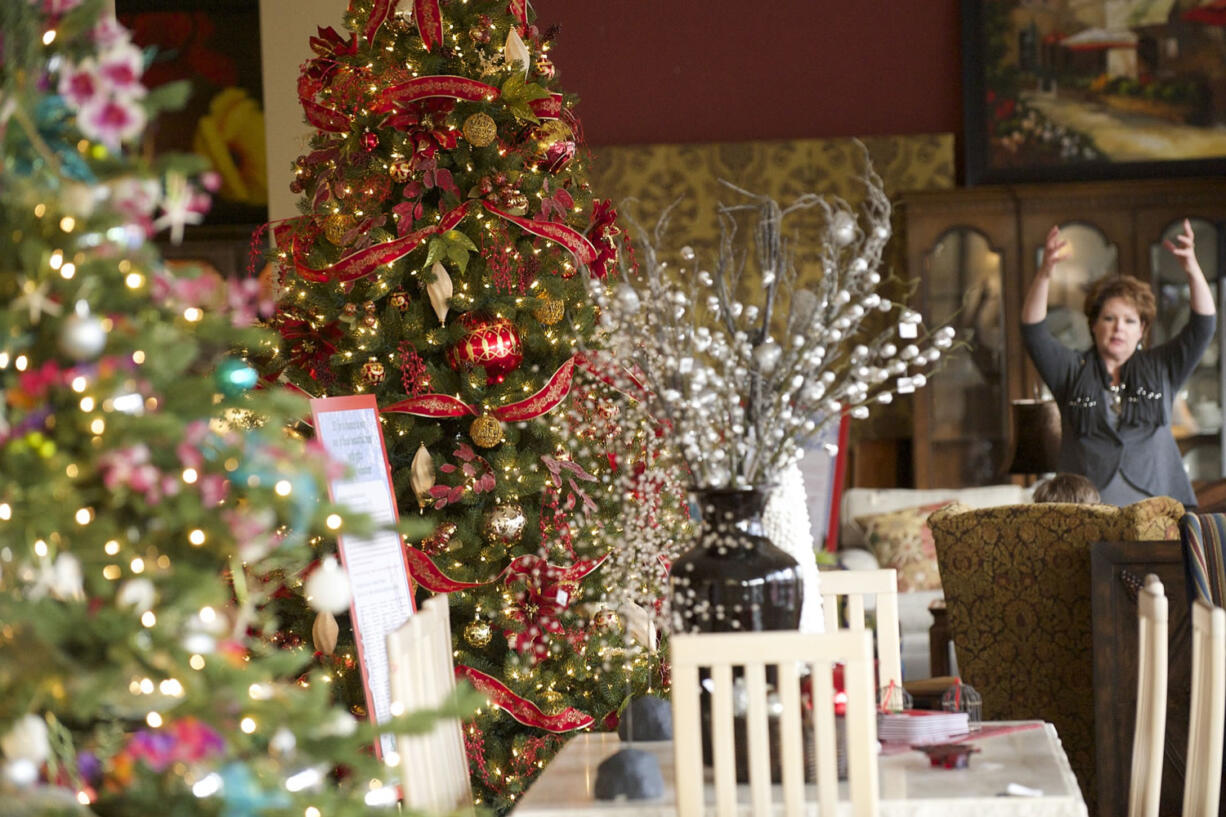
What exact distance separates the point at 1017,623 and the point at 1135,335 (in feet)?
4.37

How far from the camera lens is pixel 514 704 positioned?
3.12 m

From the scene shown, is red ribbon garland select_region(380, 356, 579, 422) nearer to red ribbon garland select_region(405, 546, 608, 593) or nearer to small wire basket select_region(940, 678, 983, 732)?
red ribbon garland select_region(405, 546, 608, 593)

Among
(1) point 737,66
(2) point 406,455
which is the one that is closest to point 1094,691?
(2) point 406,455

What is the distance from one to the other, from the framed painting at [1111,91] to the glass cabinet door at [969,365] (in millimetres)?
522

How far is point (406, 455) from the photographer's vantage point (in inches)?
126

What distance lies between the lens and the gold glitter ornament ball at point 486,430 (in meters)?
3.11

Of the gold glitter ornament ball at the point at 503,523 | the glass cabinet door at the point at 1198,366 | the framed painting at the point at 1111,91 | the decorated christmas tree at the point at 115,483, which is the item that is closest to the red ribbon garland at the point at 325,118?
the gold glitter ornament ball at the point at 503,523

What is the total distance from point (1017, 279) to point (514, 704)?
422 centimetres

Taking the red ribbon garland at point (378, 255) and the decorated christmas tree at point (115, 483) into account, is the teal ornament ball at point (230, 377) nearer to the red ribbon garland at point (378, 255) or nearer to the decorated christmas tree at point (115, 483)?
the decorated christmas tree at point (115, 483)

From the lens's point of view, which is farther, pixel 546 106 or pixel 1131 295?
pixel 1131 295

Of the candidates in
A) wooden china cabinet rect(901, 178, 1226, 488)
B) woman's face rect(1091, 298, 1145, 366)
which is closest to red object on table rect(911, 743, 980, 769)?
woman's face rect(1091, 298, 1145, 366)

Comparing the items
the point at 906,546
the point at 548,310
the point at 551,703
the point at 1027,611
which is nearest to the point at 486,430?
the point at 548,310

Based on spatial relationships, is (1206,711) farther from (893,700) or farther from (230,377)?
(230,377)

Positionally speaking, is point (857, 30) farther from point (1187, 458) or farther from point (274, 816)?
point (274, 816)
